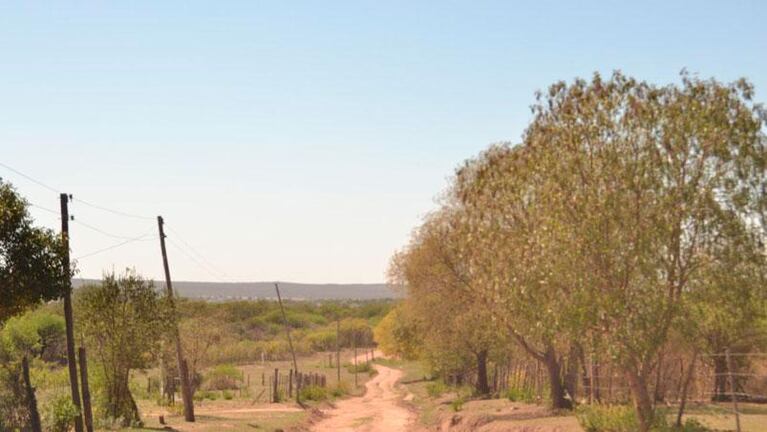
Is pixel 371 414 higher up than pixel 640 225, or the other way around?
pixel 640 225

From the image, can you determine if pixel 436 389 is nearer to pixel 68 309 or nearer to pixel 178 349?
pixel 178 349

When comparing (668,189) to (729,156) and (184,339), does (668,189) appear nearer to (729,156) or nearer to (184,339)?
(729,156)

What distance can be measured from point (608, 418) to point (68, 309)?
1939 cm

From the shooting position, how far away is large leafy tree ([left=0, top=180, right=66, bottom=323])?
27.0 m

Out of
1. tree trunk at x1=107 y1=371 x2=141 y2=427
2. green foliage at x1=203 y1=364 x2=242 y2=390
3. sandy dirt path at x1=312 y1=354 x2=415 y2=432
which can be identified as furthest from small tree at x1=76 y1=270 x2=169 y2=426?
green foliage at x1=203 y1=364 x2=242 y2=390

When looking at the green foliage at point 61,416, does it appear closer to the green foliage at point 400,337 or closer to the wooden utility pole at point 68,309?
the wooden utility pole at point 68,309

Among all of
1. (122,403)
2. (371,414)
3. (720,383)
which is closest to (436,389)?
(371,414)

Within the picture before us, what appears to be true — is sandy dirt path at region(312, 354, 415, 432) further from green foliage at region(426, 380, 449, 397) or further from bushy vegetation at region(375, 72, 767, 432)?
bushy vegetation at region(375, 72, 767, 432)

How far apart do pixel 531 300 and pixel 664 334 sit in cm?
452

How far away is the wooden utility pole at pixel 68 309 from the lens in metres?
29.4

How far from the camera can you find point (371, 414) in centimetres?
5300

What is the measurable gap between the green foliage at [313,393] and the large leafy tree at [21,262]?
34.3m

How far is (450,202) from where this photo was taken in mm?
46281

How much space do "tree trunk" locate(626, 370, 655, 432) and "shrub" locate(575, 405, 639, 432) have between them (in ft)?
2.21
